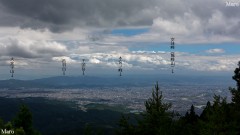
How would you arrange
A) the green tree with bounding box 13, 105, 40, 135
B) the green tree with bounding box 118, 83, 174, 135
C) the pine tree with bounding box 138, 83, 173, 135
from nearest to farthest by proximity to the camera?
the green tree with bounding box 118, 83, 174, 135 < the pine tree with bounding box 138, 83, 173, 135 < the green tree with bounding box 13, 105, 40, 135

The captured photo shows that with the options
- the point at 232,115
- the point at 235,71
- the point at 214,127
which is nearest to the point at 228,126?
the point at 214,127

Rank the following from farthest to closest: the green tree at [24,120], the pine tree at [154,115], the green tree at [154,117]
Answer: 1. the green tree at [24,120]
2. the pine tree at [154,115]
3. the green tree at [154,117]

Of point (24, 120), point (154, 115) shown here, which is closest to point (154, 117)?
point (154, 115)

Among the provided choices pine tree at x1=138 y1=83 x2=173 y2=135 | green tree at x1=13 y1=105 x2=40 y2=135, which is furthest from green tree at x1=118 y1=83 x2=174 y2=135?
green tree at x1=13 y1=105 x2=40 y2=135

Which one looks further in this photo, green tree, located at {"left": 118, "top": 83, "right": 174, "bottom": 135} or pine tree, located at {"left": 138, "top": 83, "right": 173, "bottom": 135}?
pine tree, located at {"left": 138, "top": 83, "right": 173, "bottom": 135}

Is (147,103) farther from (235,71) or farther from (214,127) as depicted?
(235,71)

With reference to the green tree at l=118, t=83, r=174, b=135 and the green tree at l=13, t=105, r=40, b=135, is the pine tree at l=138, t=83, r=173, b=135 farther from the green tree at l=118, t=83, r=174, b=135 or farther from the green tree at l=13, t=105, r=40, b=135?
the green tree at l=13, t=105, r=40, b=135

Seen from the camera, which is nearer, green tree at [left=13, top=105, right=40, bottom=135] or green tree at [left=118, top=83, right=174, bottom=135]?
green tree at [left=118, top=83, right=174, bottom=135]

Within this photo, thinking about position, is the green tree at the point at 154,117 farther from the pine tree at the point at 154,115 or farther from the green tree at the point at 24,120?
the green tree at the point at 24,120

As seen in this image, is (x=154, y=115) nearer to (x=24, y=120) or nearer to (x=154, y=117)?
(x=154, y=117)

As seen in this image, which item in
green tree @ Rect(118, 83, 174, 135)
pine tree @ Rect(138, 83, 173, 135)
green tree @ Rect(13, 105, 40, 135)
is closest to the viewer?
green tree @ Rect(118, 83, 174, 135)

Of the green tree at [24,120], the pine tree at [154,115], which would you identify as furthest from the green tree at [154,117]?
the green tree at [24,120]
